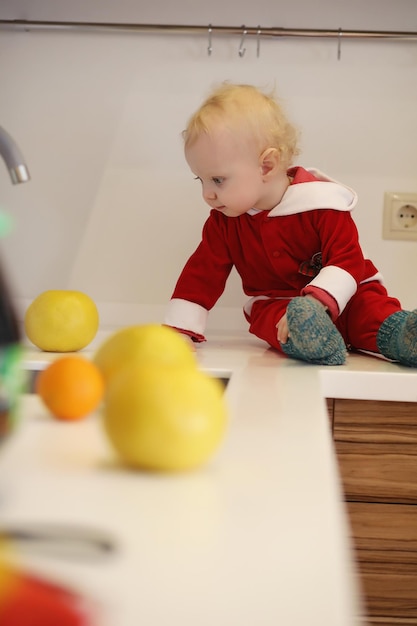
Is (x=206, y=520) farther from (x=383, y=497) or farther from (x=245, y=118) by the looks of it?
(x=245, y=118)

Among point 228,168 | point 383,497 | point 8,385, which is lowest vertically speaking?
point 383,497

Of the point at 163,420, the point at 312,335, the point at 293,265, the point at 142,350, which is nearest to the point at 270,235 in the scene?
the point at 293,265

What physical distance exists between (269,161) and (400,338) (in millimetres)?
372

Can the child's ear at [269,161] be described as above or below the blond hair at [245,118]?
below

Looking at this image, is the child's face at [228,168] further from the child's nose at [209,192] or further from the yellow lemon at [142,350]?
the yellow lemon at [142,350]

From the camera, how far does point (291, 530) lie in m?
0.36

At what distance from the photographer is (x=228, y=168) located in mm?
1272

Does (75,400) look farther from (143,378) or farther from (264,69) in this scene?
(264,69)

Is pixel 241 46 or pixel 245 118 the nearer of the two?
pixel 245 118

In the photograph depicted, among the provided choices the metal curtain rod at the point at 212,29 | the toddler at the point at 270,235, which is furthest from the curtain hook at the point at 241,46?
the toddler at the point at 270,235

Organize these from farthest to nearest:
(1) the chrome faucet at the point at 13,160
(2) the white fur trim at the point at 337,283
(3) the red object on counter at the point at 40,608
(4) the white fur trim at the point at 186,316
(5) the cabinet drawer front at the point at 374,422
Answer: (4) the white fur trim at the point at 186,316, (2) the white fur trim at the point at 337,283, (5) the cabinet drawer front at the point at 374,422, (1) the chrome faucet at the point at 13,160, (3) the red object on counter at the point at 40,608

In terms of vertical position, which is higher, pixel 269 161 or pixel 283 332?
pixel 269 161

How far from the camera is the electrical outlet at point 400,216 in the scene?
162 centimetres

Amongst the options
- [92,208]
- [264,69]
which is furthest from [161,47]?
[92,208]
